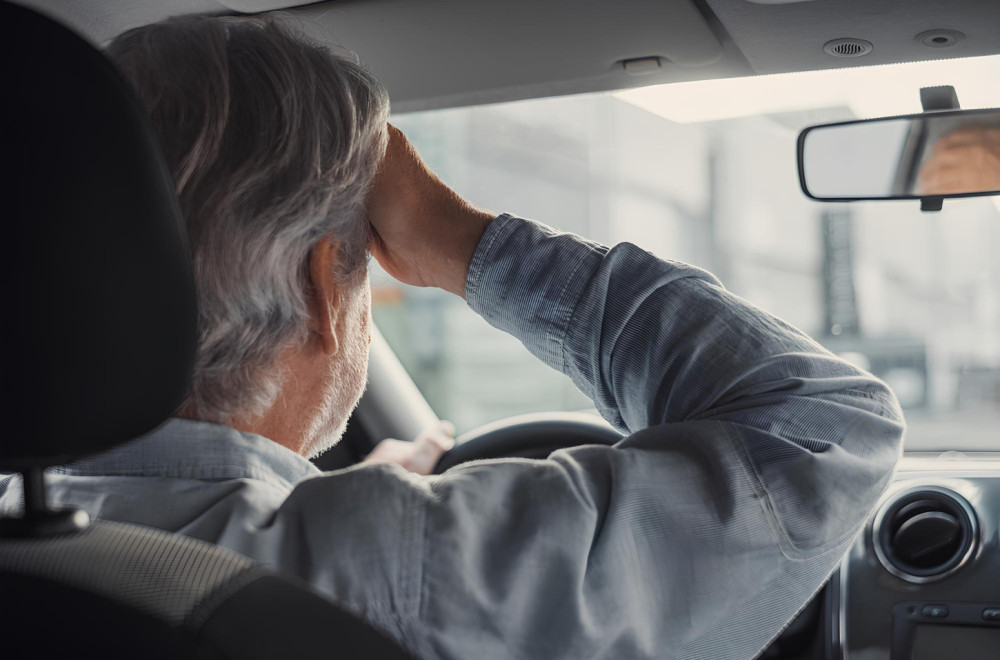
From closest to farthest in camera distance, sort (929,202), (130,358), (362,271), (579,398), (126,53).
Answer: (130,358)
(126,53)
(362,271)
(929,202)
(579,398)

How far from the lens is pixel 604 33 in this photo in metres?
1.68

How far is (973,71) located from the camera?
188 cm

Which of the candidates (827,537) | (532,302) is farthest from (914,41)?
(827,537)

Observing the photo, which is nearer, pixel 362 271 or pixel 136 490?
pixel 136 490

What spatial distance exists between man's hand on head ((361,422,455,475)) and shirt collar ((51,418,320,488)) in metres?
1.44

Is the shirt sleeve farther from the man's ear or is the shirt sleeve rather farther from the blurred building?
the blurred building

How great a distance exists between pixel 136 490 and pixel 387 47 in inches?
41.4

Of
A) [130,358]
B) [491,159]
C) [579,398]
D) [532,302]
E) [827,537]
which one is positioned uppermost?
[130,358]

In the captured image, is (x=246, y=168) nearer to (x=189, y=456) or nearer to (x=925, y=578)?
(x=189, y=456)

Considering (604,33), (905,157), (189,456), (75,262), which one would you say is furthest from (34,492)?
(905,157)

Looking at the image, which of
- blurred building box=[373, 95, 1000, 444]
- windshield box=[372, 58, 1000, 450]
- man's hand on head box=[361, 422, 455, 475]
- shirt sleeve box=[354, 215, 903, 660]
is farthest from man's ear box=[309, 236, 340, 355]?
blurred building box=[373, 95, 1000, 444]

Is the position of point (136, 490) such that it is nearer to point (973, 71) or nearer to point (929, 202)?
point (929, 202)

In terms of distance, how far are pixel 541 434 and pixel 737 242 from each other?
608 centimetres

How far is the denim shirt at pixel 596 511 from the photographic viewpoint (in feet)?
3.04
